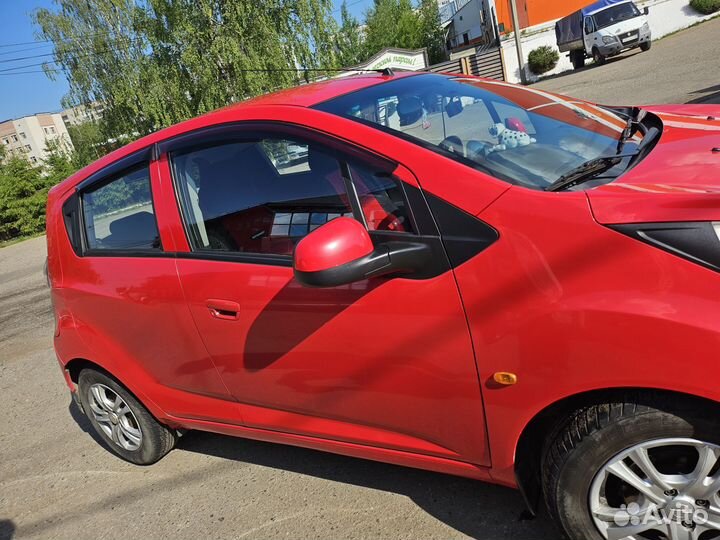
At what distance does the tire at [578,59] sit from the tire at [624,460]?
29653 mm

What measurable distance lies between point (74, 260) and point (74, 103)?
22609 mm

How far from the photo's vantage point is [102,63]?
2209cm

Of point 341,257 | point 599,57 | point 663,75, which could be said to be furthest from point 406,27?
point 341,257

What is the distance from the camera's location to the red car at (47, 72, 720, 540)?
171cm

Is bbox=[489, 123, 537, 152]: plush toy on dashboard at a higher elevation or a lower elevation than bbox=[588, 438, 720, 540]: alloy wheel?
higher

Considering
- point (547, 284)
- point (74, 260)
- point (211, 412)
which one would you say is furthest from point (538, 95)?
point (74, 260)

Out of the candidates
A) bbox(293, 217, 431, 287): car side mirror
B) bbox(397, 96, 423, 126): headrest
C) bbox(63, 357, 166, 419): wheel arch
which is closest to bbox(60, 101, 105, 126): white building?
bbox(63, 357, 166, 419): wheel arch

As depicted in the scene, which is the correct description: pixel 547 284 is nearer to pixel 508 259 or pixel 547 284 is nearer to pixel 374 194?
pixel 508 259

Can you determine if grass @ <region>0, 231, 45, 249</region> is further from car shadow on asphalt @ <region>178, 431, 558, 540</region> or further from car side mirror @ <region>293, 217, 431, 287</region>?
car side mirror @ <region>293, 217, 431, 287</region>

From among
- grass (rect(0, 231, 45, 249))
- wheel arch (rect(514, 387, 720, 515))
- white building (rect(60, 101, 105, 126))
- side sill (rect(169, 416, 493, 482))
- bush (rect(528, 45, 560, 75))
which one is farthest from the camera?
bush (rect(528, 45, 560, 75))

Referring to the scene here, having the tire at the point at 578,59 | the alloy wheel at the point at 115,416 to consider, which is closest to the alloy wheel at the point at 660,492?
the alloy wheel at the point at 115,416

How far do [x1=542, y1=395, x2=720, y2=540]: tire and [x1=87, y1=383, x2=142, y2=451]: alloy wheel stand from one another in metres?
2.47

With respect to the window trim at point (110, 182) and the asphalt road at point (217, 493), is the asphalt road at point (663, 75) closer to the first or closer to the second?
the asphalt road at point (217, 493)

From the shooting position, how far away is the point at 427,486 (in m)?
2.80
